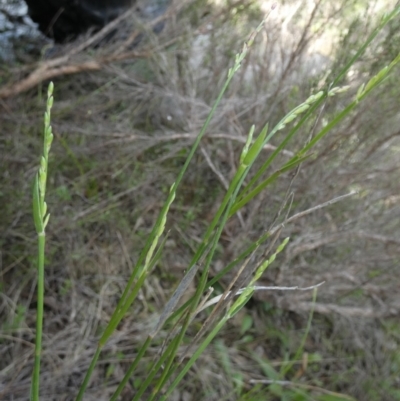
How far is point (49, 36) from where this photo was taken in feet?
10.2

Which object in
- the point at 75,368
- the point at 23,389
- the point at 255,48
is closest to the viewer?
the point at 23,389

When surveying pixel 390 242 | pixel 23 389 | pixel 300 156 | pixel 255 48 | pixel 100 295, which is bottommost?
pixel 23 389

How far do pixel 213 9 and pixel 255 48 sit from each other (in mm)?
504

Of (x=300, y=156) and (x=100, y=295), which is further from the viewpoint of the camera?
(x=100, y=295)

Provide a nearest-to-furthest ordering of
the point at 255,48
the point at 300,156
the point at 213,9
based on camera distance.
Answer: the point at 300,156 < the point at 255,48 < the point at 213,9

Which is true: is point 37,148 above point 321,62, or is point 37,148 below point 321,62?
below

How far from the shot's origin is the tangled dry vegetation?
1.95 meters

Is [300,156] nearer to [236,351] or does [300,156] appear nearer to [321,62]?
[236,351]

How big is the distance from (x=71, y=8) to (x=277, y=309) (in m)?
2.13

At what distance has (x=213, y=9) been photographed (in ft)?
9.00

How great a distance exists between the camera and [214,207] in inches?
95.1

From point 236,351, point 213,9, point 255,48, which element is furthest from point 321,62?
point 236,351

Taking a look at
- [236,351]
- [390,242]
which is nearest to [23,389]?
[236,351]

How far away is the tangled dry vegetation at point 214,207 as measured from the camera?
1953 millimetres
